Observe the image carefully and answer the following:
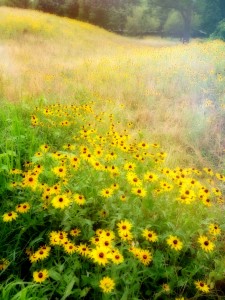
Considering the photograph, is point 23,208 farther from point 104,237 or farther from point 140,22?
point 140,22

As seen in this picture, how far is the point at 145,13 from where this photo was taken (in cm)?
2895

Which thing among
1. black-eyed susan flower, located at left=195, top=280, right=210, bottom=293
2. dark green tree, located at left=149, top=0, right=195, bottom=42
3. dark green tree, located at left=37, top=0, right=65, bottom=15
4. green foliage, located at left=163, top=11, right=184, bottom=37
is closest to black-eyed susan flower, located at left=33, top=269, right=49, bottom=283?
black-eyed susan flower, located at left=195, top=280, right=210, bottom=293

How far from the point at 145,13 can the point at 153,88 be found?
24146 millimetres

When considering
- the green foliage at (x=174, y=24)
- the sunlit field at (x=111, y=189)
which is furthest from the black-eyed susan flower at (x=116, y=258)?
the green foliage at (x=174, y=24)

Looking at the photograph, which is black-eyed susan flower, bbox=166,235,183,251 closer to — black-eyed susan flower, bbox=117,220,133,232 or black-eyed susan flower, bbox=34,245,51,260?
black-eyed susan flower, bbox=117,220,133,232

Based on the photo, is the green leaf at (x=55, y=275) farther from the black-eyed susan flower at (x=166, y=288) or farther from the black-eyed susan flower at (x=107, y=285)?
the black-eyed susan flower at (x=166, y=288)

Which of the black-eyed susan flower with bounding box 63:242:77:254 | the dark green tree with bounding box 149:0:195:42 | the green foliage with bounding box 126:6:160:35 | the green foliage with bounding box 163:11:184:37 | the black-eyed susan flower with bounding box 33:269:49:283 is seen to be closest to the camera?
the black-eyed susan flower with bounding box 33:269:49:283

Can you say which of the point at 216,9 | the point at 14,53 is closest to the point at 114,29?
the point at 216,9

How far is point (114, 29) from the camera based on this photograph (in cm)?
2936

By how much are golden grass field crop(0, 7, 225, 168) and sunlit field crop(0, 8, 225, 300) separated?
1.3 inches

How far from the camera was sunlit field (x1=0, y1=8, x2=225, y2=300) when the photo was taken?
7.36ft

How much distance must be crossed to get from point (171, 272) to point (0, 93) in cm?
483

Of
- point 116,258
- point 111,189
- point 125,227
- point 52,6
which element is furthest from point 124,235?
point 52,6

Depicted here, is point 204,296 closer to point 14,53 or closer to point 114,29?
point 14,53
